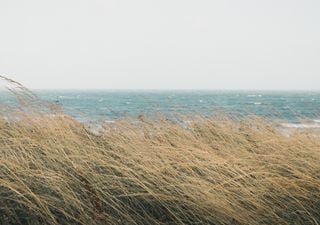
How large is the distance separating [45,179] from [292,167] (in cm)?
213

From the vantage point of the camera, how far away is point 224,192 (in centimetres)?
335

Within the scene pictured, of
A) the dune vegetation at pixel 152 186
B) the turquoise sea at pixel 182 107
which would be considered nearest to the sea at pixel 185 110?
the turquoise sea at pixel 182 107

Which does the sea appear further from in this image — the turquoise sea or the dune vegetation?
the dune vegetation

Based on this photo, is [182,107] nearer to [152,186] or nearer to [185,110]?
[185,110]

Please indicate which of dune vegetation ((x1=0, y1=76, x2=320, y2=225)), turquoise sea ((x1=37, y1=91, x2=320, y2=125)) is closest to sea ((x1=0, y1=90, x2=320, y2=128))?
turquoise sea ((x1=37, y1=91, x2=320, y2=125))

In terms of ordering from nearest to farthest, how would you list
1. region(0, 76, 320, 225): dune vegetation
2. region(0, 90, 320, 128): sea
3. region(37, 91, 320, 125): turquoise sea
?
region(0, 76, 320, 225): dune vegetation, region(0, 90, 320, 128): sea, region(37, 91, 320, 125): turquoise sea

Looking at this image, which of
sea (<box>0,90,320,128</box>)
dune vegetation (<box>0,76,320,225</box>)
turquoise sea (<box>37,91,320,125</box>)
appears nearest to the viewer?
dune vegetation (<box>0,76,320,225</box>)

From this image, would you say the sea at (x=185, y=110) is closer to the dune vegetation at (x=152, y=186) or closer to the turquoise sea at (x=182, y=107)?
the turquoise sea at (x=182, y=107)

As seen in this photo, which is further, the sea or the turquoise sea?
the turquoise sea

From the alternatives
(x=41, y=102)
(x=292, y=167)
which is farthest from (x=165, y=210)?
(x=41, y=102)

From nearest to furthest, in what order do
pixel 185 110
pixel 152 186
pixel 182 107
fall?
pixel 152 186
pixel 185 110
pixel 182 107

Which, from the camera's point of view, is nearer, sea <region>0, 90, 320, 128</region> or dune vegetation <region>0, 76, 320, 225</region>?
dune vegetation <region>0, 76, 320, 225</region>

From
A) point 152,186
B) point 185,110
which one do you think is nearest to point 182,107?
point 185,110

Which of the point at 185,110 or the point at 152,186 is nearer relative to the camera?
the point at 152,186
